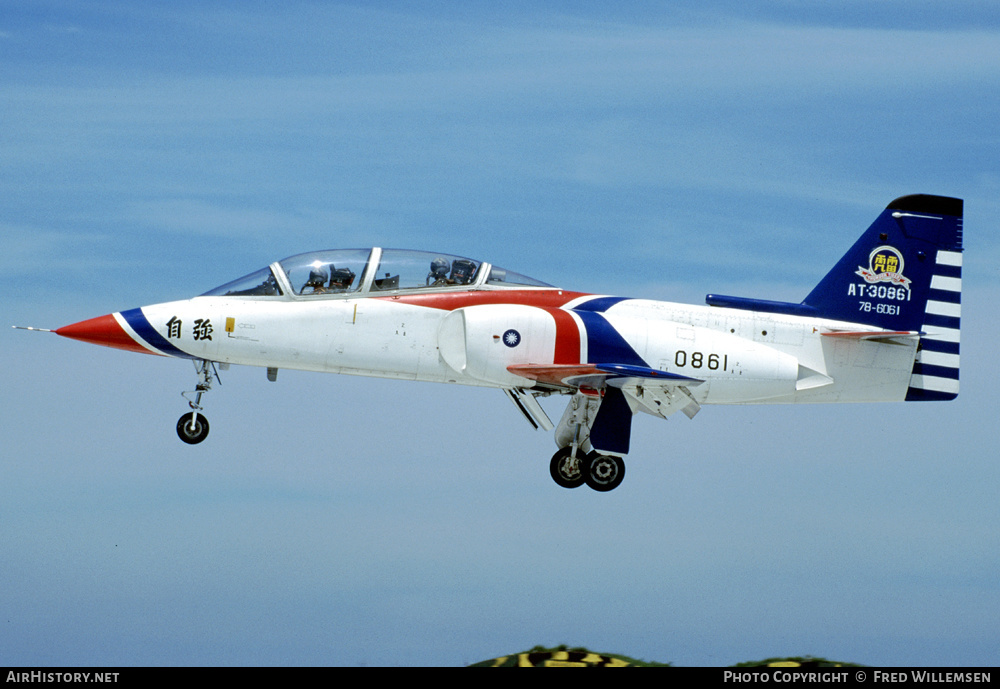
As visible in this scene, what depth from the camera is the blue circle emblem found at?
20.0 m

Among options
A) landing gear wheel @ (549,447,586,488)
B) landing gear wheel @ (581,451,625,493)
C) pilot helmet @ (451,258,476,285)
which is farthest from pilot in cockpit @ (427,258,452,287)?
landing gear wheel @ (581,451,625,493)

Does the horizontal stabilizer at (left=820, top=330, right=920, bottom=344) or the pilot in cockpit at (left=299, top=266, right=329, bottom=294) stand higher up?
the pilot in cockpit at (left=299, top=266, right=329, bottom=294)

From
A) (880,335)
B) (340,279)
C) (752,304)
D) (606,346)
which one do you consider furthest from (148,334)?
(880,335)

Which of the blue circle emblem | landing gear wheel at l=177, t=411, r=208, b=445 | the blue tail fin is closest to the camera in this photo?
the blue circle emblem

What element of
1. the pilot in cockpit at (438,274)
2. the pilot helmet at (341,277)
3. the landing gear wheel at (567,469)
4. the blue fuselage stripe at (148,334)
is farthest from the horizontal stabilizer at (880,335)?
the blue fuselage stripe at (148,334)

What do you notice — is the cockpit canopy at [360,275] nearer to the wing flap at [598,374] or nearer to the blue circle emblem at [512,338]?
the blue circle emblem at [512,338]

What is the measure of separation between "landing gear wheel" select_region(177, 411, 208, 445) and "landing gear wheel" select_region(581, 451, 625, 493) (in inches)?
244

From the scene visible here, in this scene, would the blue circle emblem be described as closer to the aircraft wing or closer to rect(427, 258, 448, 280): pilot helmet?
the aircraft wing

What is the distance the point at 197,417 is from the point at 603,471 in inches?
260

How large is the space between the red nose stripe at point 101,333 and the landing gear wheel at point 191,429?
53.8 inches

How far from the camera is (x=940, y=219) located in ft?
74.4

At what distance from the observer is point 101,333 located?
2020 centimetres

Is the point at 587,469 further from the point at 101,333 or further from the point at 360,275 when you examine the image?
the point at 101,333
